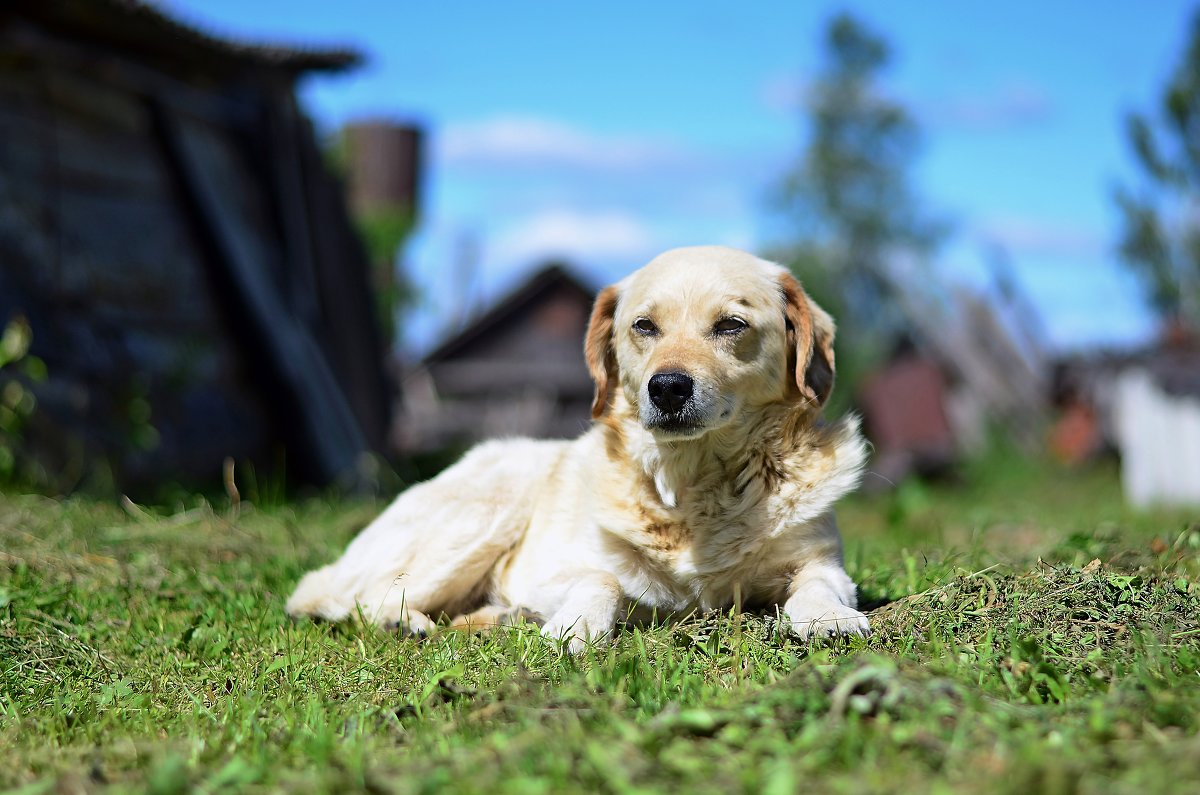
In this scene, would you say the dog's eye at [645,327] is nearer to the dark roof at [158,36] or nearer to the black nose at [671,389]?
the black nose at [671,389]

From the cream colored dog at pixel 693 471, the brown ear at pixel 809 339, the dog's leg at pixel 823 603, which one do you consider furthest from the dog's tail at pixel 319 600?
the brown ear at pixel 809 339

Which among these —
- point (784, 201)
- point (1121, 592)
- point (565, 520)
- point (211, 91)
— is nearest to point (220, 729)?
point (565, 520)

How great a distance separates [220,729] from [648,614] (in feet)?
5.15

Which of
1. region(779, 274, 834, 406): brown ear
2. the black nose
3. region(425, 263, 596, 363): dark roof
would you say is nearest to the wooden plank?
region(779, 274, 834, 406): brown ear

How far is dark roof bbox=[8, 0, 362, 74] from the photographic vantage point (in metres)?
8.25

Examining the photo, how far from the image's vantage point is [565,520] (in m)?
4.42

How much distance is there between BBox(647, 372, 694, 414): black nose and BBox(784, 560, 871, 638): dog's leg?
2.38 ft

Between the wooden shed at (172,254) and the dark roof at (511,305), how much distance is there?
15.0m

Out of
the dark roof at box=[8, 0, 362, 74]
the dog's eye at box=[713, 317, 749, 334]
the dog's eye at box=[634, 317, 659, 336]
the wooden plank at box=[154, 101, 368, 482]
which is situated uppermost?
the dark roof at box=[8, 0, 362, 74]

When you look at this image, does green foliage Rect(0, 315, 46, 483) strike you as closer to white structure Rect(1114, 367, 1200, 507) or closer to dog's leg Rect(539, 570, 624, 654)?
dog's leg Rect(539, 570, 624, 654)

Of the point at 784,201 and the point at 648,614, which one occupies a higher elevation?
the point at 648,614

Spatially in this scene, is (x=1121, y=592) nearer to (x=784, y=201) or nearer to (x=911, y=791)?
(x=911, y=791)

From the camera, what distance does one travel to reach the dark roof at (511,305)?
2678 cm

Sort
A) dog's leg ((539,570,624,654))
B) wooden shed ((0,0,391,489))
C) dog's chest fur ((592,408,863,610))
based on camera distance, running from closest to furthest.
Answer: dog's leg ((539,570,624,654)) < dog's chest fur ((592,408,863,610)) < wooden shed ((0,0,391,489))
